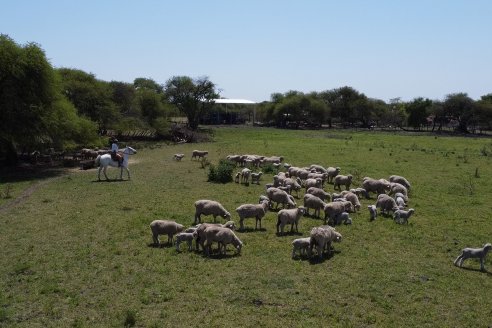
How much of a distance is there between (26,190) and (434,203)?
2050 cm

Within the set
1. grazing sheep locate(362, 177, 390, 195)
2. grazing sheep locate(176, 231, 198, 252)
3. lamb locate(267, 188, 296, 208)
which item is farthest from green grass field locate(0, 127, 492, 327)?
grazing sheep locate(362, 177, 390, 195)

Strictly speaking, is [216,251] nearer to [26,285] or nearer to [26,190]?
[26,285]

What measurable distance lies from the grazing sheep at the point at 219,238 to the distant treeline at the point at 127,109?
76.9 ft

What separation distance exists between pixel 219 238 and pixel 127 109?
52.7 metres

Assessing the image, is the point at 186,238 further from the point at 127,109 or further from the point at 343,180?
the point at 127,109

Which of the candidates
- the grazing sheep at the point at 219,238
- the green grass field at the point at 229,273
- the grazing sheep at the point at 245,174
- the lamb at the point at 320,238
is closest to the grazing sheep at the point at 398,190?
Answer: the green grass field at the point at 229,273

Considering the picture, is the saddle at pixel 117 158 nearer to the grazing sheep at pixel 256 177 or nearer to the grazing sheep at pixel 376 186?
the grazing sheep at pixel 256 177

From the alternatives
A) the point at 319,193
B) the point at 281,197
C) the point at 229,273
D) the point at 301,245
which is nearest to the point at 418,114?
the point at 319,193

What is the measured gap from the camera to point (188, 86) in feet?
263

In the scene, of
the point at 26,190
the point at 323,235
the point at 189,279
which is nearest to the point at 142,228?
the point at 189,279

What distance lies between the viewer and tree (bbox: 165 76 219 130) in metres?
80.2

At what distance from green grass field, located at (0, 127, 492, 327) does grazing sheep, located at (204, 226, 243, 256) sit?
0.36 metres

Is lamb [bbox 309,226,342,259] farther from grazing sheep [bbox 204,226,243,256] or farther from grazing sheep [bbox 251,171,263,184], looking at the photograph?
grazing sheep [bbox 251,171,263,184]

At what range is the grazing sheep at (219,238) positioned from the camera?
44.8 feet
